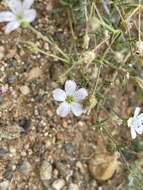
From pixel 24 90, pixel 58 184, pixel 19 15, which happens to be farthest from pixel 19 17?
pixel 58 184

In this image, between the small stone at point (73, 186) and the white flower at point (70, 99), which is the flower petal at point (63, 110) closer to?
the white flower at point (70, 99)

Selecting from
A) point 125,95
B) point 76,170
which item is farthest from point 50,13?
point 76,170

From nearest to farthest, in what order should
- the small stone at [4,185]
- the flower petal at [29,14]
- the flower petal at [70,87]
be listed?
the flower petal at [29,14] → the flower petal at [70,87] → the small stone at [4,185]

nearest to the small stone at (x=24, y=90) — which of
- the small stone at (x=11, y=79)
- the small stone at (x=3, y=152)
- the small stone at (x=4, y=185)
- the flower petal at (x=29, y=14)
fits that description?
the small stone at (x=11, y=79)

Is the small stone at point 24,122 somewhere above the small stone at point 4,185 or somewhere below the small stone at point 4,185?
above

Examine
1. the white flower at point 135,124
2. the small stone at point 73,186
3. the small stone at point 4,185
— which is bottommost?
the small stone at point 73,186

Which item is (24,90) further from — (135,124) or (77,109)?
(135,124)

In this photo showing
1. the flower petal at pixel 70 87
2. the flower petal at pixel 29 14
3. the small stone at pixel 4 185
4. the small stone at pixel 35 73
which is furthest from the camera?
the small stone at pixel 35 73

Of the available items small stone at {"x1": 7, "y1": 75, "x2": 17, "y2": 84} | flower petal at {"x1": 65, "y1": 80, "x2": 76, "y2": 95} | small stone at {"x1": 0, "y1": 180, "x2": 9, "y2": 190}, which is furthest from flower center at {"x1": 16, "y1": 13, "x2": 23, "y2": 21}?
small stone at {"x1": 0, "y1": 180, "x2": 9, "y2": 190}
